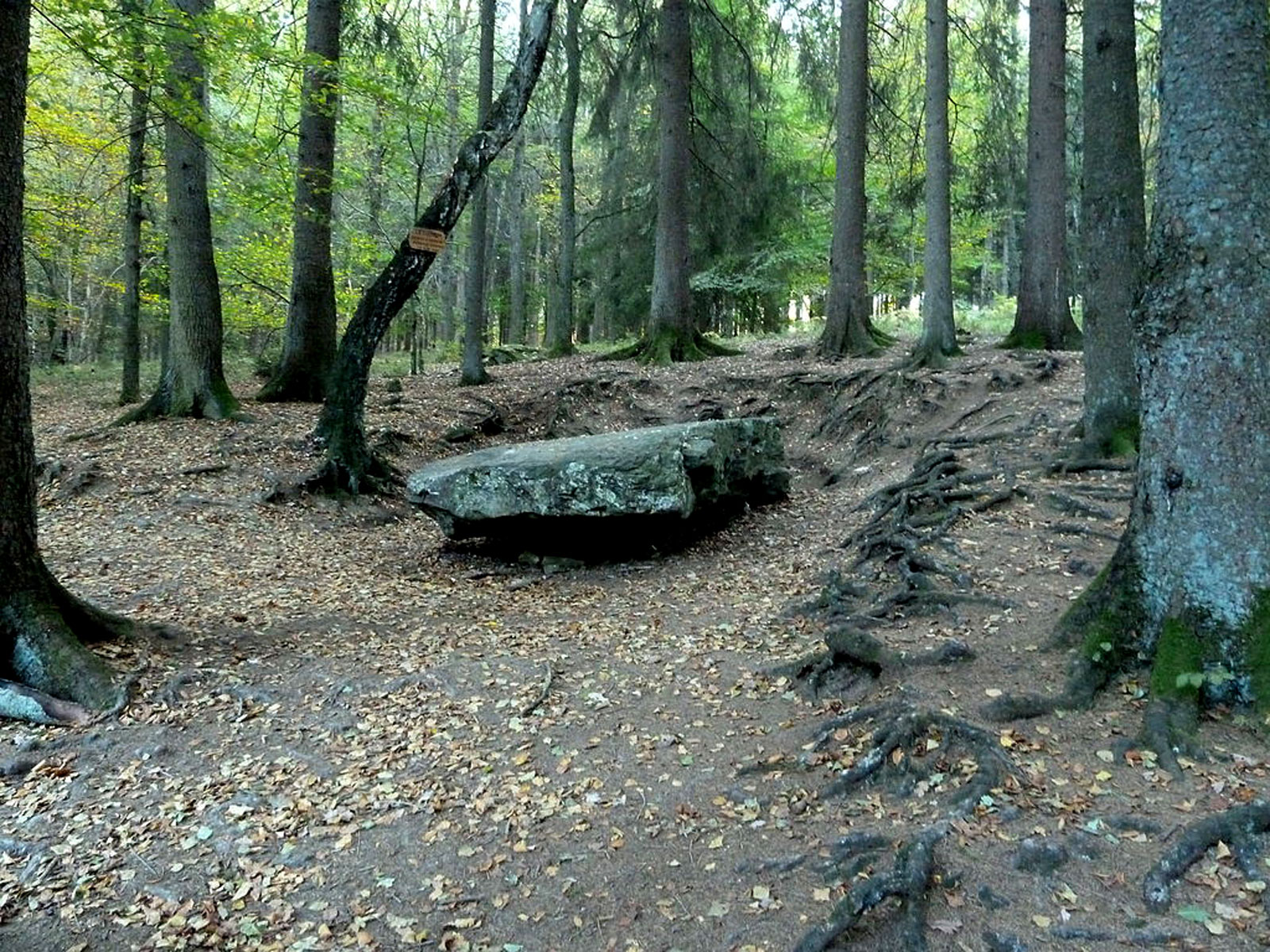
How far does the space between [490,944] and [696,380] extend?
1238 centimetres

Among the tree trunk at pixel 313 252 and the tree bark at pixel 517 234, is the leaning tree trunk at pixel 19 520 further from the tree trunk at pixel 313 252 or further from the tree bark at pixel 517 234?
the tree bark at pixel 517 234

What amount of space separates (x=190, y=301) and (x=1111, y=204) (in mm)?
11305

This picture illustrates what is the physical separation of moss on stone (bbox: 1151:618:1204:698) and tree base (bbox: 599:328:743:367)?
12835mm

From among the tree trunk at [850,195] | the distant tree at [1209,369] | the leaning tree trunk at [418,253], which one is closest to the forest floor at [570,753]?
the distant tree at [1209,369]

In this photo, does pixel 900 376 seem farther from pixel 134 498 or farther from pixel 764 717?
pixel 134 498

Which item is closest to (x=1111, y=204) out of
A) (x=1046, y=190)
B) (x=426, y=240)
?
(x=1046, y=190)

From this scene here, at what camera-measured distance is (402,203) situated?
2581cm

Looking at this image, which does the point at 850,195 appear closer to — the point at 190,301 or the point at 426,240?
the point at 426,240

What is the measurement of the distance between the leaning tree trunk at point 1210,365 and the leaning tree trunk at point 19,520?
19.5 feet

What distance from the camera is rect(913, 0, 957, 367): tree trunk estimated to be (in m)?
13.1

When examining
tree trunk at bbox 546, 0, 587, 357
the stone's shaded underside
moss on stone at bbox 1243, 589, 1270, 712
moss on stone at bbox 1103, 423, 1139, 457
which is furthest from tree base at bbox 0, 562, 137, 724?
tree trunk at bbox 546, 0, 587, 357

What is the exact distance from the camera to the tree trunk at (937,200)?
1312 centimetres

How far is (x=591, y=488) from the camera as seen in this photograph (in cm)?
830

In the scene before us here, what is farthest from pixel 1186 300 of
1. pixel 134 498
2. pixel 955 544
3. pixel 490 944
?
pixel 134 498
